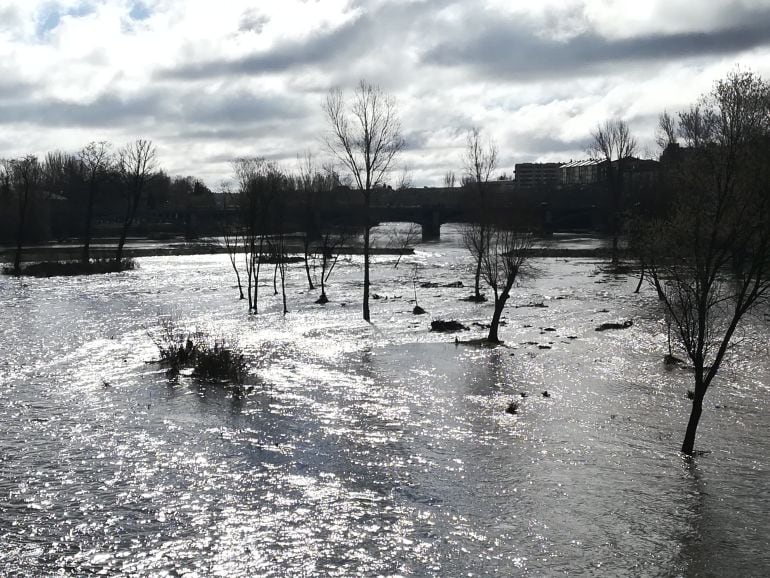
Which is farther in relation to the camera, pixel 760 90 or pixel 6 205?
pixel 6 205

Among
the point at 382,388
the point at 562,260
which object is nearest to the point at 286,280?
the point at 562,260

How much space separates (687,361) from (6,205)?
106094mm

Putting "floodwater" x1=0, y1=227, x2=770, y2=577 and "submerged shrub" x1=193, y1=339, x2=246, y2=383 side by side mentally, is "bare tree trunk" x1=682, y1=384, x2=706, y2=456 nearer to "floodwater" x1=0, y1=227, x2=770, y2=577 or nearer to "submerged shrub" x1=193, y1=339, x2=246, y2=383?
"floodwater" x1=0, y1=227, x2=770, y2=577

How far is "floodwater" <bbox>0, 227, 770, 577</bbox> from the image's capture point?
13027 mm

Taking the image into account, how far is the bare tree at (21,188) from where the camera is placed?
72.9 metres

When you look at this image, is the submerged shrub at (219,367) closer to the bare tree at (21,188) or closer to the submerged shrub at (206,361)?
the submerged shrub at (206,361)

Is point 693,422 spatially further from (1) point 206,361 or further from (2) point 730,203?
(1) point 206,361

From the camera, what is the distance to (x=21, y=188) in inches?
3565

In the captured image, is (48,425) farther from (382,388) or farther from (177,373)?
(382,388)

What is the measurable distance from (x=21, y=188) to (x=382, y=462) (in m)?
88.0

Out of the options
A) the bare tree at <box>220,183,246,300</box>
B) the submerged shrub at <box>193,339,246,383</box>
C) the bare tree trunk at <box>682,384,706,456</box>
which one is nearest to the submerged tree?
the bare tree trunk at <box>682,384,706,456</box>

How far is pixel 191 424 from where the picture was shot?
20.7 meters

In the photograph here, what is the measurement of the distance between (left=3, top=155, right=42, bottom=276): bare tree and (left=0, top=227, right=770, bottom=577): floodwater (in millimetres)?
42451

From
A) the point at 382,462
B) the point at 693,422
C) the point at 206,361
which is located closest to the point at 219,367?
the point at 206,361
